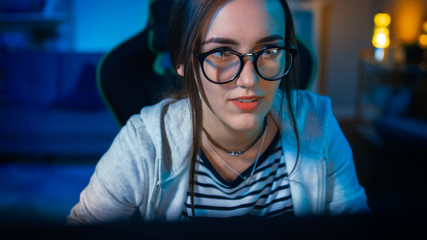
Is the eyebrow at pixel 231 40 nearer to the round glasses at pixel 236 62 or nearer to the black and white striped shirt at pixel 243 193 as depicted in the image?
the round glasses at pixel 236 62

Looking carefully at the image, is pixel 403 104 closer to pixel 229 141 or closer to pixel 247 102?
pixel 229 141

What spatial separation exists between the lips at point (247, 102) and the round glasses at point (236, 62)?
3cm

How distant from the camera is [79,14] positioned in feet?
9.09

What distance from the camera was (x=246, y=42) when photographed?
42cm

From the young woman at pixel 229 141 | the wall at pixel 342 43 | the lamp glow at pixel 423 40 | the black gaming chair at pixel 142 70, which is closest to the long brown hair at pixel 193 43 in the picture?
the young woman at pixel 229 141

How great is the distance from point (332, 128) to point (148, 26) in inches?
17.1

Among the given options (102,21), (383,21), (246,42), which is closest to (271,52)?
(246,42)

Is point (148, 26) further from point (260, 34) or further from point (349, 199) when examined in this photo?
point (349, 199)

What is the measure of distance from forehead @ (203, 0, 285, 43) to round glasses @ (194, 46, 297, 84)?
0.07 ft

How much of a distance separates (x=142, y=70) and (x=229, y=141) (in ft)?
0.90

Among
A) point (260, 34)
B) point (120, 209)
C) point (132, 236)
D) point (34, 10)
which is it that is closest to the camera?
point (132, 236)

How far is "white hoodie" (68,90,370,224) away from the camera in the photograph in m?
0.52

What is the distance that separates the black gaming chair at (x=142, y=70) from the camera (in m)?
0.70

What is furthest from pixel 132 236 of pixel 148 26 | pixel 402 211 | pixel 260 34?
pixel 148 26
